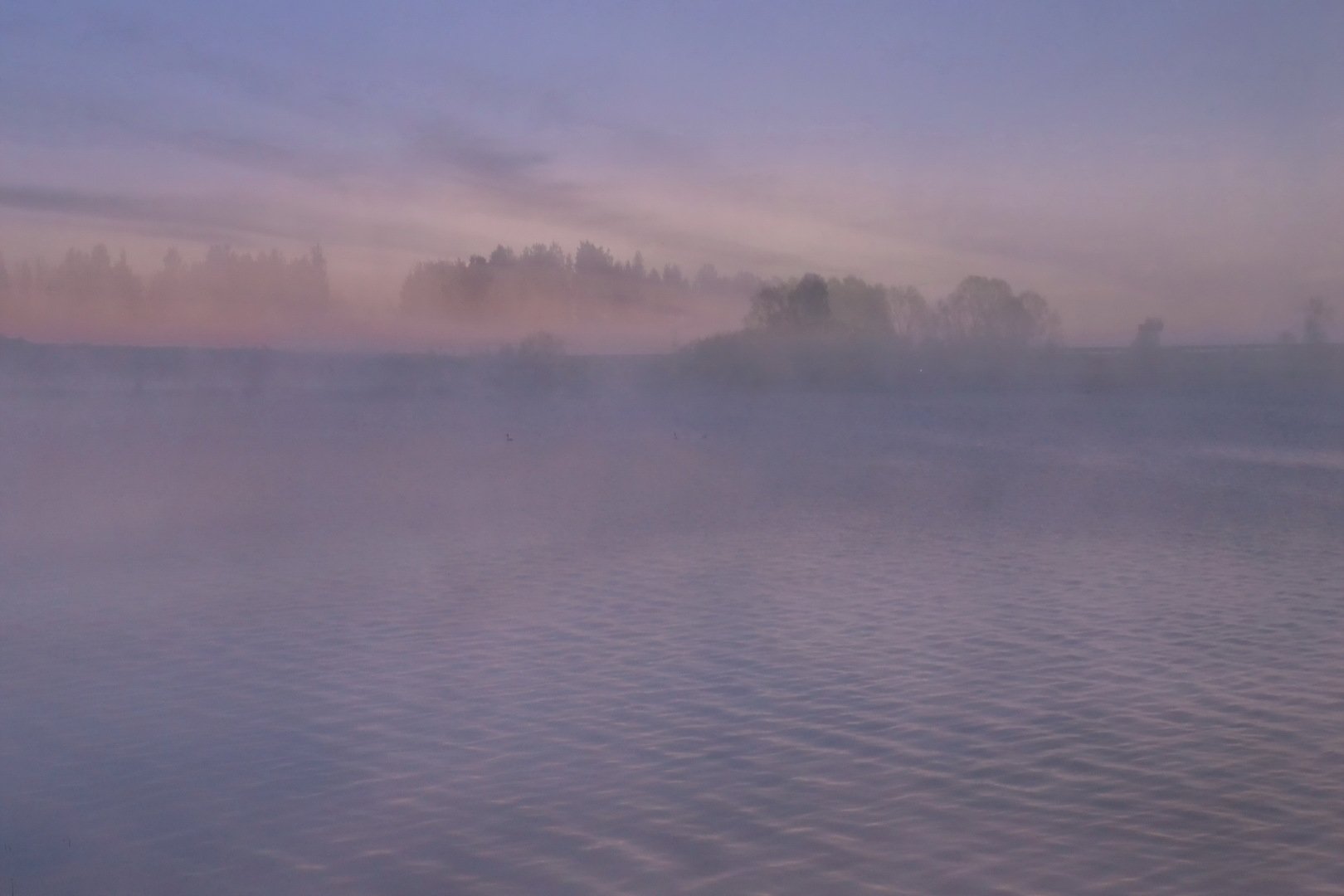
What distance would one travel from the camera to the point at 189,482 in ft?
79.8

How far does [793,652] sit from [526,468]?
17.9 meters

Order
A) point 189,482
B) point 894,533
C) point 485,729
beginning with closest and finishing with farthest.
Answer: point 485,729, point 894,533, point 189,482

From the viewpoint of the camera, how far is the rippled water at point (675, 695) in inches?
242

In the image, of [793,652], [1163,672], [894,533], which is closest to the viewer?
[1163,672]

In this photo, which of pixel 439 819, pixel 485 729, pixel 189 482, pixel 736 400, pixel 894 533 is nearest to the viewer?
pixel 439 819

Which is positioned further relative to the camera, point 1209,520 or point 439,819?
point 1209,520

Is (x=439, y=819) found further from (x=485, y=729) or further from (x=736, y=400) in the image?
(x=736, y=400)

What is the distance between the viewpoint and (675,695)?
880 centimetres

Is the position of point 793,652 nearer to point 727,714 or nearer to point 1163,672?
point 727,714

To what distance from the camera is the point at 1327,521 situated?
56.6 feet

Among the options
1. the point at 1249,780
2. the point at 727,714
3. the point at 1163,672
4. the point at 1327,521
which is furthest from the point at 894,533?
the point at 1249,780

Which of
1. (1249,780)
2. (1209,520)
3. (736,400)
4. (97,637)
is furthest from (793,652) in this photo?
(736,400)

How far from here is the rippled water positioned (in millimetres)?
6145

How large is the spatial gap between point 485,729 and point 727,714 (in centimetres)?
161
